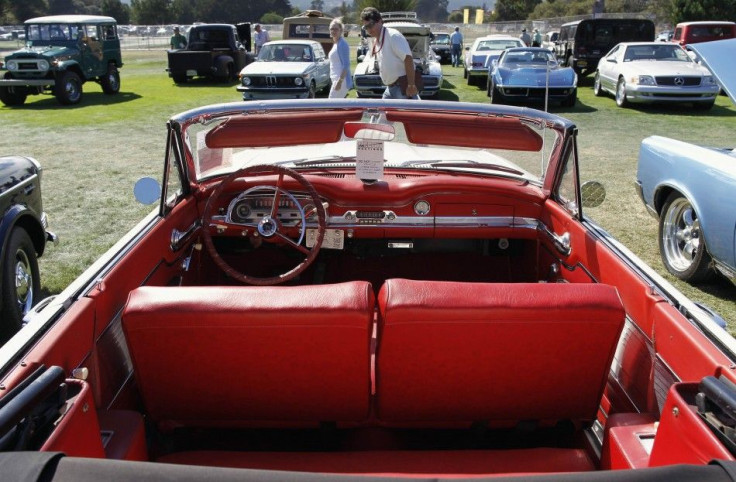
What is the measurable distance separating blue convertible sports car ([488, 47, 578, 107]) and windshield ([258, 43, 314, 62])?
4.34 meters

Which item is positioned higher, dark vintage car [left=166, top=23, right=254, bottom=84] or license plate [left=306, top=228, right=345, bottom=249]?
dark vintage car [left=166, top=23, right=254, bottom=84]

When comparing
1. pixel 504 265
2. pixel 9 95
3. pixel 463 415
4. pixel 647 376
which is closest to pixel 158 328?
pixel 463 415

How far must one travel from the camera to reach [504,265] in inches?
149

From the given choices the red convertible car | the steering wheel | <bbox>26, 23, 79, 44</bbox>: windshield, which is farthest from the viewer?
<bbox>26, 23, 79, 44</bbox>: windshield

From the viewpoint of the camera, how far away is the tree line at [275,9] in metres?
33.0

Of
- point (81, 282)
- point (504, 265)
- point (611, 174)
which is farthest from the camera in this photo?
point (611, 174)

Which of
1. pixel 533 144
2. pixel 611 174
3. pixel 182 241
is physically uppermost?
pixel 533 144

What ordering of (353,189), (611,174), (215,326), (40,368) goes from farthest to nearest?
(611,174)
(353,189)
(215,326)
(40,368)

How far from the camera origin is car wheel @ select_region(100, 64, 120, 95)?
16016mm

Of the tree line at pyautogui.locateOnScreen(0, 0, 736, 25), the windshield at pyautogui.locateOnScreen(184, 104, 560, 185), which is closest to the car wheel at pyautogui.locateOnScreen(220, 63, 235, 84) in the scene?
the windshield at pyautogui.locateOnScreen(184, 104, 560, 185)

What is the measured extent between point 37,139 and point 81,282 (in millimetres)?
9905

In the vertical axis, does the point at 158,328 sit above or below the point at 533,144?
below

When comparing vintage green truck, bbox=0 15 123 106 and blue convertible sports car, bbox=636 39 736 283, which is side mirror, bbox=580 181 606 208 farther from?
vintage green truck, bbox=0 15 123 106

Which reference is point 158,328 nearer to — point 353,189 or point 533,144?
point 353,189
